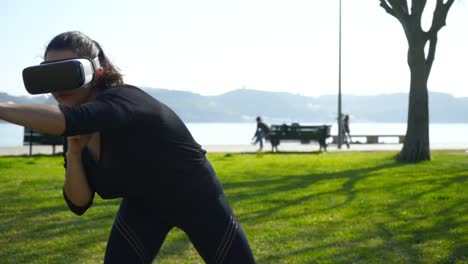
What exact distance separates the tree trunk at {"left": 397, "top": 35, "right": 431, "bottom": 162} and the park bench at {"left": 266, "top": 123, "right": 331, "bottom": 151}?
6.66 metres

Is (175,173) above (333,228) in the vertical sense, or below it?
above

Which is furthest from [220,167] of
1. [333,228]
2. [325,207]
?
[333,228]

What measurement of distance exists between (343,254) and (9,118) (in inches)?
185

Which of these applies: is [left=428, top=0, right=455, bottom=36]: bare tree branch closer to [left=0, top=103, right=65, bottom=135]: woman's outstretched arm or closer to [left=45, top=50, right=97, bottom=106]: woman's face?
[left=45, top=50, right=97, bottom=106]: woman's face

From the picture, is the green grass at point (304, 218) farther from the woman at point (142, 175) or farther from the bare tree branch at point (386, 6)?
the bare tree branch at point (386, 6)

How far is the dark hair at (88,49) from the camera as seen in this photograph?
244 centimetres

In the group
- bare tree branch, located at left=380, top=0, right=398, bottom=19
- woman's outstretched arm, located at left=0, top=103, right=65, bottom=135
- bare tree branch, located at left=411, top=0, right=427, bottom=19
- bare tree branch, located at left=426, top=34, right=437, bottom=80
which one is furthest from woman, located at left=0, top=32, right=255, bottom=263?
bare tree branch, located at left=380, top=0, right=398, bottom=19

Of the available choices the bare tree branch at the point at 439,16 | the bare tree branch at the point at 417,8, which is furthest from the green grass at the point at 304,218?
the bare tree branch at the point at 417,8

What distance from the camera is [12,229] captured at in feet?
24.0

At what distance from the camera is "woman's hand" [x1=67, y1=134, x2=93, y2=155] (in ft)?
8.85

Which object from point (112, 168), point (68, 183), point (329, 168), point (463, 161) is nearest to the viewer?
point (112, 168)

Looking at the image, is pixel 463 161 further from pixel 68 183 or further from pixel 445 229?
pixel 68 183

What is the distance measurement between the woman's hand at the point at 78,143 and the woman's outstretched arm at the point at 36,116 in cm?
69

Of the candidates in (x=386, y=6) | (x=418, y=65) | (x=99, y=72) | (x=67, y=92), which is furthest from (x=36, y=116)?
(x=386, y=6)
